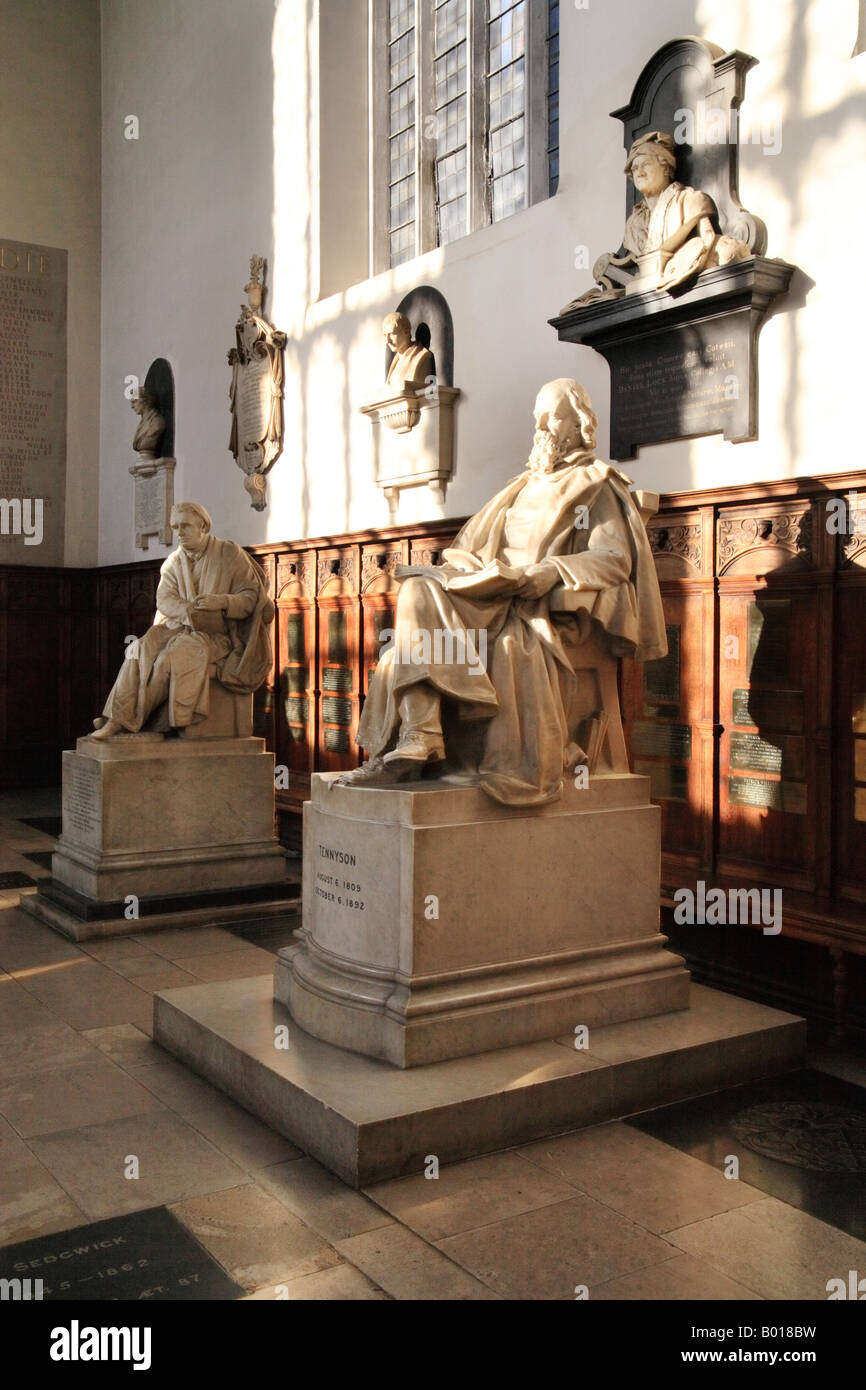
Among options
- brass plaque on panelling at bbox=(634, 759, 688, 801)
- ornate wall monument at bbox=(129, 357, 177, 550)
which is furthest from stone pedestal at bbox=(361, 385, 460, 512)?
ornate wall monument at bbox=(129, 357, 177, 550)

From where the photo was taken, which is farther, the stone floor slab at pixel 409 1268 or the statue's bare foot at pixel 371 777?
the statue's bare foot at pixel 371 777

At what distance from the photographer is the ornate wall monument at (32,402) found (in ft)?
39.9

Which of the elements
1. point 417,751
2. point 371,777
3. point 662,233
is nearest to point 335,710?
point 662,233

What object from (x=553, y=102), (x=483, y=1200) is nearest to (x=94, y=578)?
(x=553, y=102)

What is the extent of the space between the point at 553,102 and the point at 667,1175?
6350 mm

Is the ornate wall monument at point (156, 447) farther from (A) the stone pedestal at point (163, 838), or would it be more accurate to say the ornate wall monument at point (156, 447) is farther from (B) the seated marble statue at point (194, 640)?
(A) the stone pedestal at point (163, 838)

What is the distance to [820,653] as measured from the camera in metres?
4.88

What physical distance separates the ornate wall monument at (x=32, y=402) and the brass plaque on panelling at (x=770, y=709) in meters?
9.14

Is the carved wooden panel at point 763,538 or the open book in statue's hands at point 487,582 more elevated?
the carved wooden panel at point 763,538

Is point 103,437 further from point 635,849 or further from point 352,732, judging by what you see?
point 635,849

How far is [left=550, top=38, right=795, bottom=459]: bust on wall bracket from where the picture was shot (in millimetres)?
5270

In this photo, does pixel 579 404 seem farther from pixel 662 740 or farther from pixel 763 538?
pixel 662 740

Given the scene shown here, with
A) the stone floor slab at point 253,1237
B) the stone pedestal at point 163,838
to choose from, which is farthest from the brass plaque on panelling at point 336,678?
the stone floor slab at point 253,1237

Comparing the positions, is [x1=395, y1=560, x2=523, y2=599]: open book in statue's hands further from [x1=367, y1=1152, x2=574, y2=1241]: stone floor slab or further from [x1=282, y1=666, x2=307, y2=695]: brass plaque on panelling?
[x1=282, y1=666, x2=307, y2=695]: brass plaque on panelling
